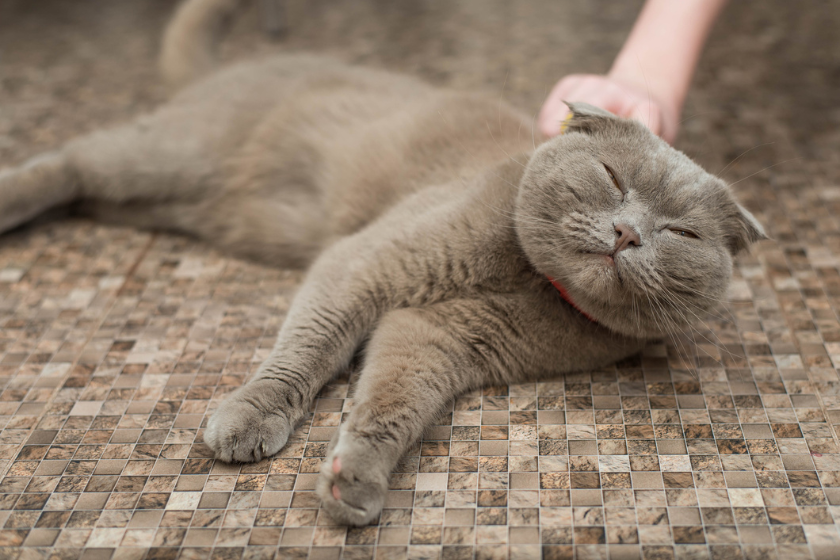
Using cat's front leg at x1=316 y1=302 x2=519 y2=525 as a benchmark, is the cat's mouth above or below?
above

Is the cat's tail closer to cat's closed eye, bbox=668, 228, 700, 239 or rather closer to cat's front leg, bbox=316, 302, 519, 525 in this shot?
cat's front leg, bbox=316, 302, 519, 525

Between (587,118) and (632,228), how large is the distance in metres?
0.30

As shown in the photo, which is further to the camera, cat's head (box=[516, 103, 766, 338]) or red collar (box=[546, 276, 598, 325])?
red collar (box=[546, 276, 598, 325])

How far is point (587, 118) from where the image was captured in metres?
1.35

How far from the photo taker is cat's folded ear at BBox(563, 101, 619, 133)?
52.6 inches

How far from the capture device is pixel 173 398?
1263 mm

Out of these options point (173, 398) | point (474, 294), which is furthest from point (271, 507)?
point (474, 294)

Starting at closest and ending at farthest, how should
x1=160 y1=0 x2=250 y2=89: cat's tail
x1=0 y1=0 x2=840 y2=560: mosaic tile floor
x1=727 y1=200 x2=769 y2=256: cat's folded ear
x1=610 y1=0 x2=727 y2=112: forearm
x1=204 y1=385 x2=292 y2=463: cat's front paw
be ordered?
x1=0 y1=0 x2=840 y2=560: mosaic tile floor → x1=204 y1=385 x2=292 y2=463: cat's front paw → x1=727 y1=200 x2=769 y2=256: cat's folded ear → x1=610 y1=0 x2=727 y2=112: forearm → x1=160 y1=0 x2=250 y2=89: cat's tail

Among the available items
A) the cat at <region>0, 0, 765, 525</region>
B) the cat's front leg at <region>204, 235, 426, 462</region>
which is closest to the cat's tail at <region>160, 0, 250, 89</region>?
the cat at <region>0, 0, 765, 525</region>

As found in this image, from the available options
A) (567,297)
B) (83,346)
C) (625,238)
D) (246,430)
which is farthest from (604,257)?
(83,346)

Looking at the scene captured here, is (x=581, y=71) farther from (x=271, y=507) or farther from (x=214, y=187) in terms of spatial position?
(x=271, y=507)

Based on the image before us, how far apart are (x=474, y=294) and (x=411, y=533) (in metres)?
0.52

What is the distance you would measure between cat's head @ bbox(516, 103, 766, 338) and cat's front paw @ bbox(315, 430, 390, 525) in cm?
49

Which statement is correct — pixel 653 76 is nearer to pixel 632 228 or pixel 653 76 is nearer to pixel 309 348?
pixel 632 228
